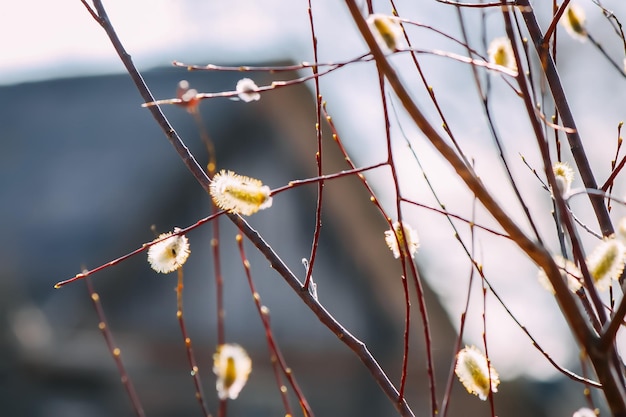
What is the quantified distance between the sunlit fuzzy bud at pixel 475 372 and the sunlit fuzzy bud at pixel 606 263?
16cm

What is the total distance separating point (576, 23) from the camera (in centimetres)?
109

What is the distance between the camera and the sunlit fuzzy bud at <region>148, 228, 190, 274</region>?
3.11ft

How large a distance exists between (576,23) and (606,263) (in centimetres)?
44

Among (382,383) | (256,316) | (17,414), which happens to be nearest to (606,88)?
(256,316)

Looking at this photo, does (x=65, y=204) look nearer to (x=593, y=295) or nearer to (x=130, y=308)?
(x=130, y=308)

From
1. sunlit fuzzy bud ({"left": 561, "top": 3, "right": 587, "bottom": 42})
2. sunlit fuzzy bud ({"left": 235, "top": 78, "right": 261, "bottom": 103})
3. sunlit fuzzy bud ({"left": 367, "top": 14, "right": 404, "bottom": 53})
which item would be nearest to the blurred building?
sunlit fuzzy bud ({"left": 561, "top": 3, "right": 587, "bottom": 42})

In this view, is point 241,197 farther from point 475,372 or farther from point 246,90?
point 475,372

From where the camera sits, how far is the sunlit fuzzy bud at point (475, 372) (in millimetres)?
874

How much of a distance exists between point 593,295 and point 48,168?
16.4 ft

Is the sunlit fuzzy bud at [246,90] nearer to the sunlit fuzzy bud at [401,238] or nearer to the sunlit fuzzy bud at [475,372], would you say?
the sunlit fuzzy bud at [401,238]

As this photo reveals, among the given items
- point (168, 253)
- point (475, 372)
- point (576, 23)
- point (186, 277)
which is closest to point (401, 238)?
point (475, 372)

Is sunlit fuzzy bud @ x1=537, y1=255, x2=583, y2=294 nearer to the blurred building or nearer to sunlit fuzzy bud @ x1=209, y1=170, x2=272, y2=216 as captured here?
sunlit fuzzy bud @ x1=209, y1=170, x2=272, y2=216

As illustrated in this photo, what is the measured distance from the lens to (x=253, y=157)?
15.5 ft

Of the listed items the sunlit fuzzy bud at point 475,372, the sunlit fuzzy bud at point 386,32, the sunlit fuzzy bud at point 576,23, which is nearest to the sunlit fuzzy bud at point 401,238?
the sunlit fuzzy bud at point 475,372
